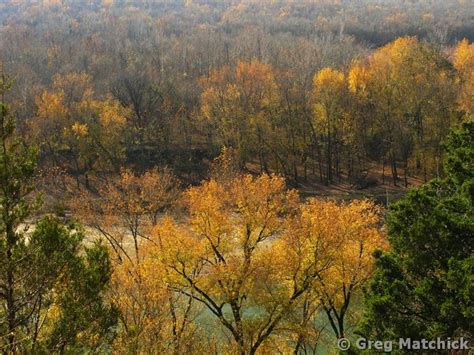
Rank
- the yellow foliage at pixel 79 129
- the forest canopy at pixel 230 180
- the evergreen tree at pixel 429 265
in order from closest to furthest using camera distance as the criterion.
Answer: the evergreen tree at pixel 429 265 → the forest canopy at pixel 230 180 → the yellow foliage at pixel 79 129

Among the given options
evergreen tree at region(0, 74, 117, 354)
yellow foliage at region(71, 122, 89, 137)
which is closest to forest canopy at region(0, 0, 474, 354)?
evergreen tree at region(0, 74, 117, 354)

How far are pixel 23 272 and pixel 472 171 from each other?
1134 cm

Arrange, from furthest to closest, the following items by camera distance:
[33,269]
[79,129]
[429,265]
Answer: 1. [79,129]
2. [429,265]
3. [33,269]

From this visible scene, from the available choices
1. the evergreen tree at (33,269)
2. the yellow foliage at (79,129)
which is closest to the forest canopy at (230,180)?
the evergreen tree at (33,269)

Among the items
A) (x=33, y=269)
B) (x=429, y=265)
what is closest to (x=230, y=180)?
(x=429, y=265)

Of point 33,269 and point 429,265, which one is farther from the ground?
point 33,269

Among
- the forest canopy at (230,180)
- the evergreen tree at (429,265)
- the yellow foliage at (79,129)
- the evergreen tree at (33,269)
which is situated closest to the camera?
the evergreen tree at (33,269)

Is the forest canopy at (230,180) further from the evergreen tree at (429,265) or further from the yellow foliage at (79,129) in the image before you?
the yellow foliage at (79,129)

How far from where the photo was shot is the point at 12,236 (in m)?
10.9

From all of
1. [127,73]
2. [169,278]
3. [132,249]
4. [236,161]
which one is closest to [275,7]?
[127,73]

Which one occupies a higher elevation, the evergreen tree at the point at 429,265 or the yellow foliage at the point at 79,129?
the evergreen tree at the point at 429,265

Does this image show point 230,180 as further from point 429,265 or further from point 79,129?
point 79,129

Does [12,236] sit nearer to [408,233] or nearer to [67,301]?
[67,301]

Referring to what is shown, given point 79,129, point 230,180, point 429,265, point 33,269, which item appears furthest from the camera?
point 79,129
